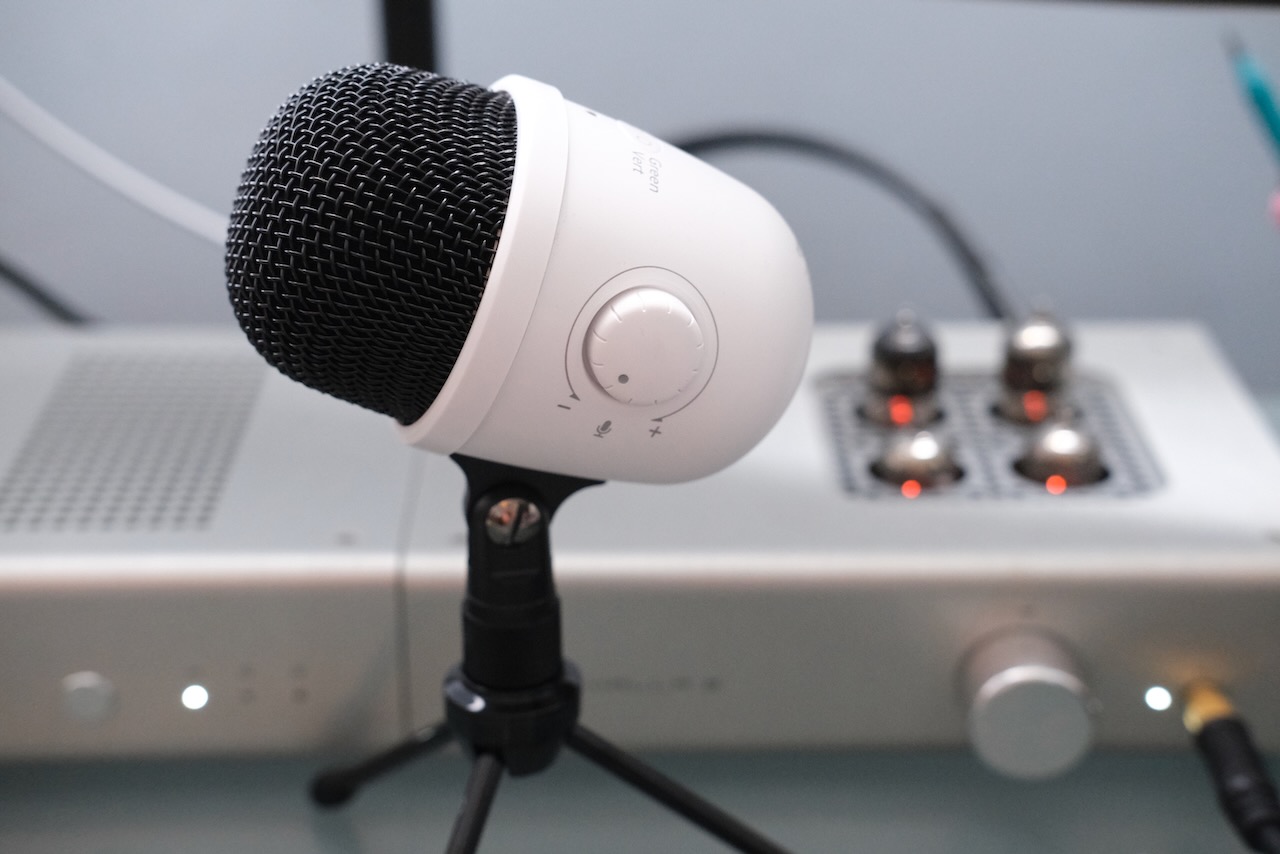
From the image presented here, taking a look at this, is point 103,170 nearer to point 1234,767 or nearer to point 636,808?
point 636,808

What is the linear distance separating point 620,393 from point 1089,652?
0.95 ft

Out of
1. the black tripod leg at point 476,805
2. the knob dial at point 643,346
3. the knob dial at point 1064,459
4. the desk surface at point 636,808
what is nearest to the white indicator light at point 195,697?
the desk surface at point 636,808

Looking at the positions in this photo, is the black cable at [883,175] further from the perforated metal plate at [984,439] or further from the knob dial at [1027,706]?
the knob dial at [1027,706]

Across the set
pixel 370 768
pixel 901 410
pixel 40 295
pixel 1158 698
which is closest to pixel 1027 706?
pixel 1158 698

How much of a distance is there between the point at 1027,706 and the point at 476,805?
0.24 meters

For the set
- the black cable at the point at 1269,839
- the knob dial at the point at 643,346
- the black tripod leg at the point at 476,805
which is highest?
the knob dial at the point at 643,346

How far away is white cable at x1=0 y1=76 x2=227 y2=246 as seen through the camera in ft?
2.26

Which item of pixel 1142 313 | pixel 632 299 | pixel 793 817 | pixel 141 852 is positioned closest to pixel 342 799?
pixel 141 852

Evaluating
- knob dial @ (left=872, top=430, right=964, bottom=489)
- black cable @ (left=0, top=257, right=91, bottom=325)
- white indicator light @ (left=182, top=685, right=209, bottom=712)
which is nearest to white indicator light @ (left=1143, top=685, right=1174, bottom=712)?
knob dial @ (left=872, top=430, right=964, bottom=489)

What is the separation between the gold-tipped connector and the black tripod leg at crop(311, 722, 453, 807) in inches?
12.8

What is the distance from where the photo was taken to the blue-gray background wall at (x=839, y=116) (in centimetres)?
89

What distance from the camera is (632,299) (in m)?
0.39

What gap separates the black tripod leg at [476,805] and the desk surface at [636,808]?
11 centimetres

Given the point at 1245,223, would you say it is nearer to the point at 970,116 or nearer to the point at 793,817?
the point at 970,116
